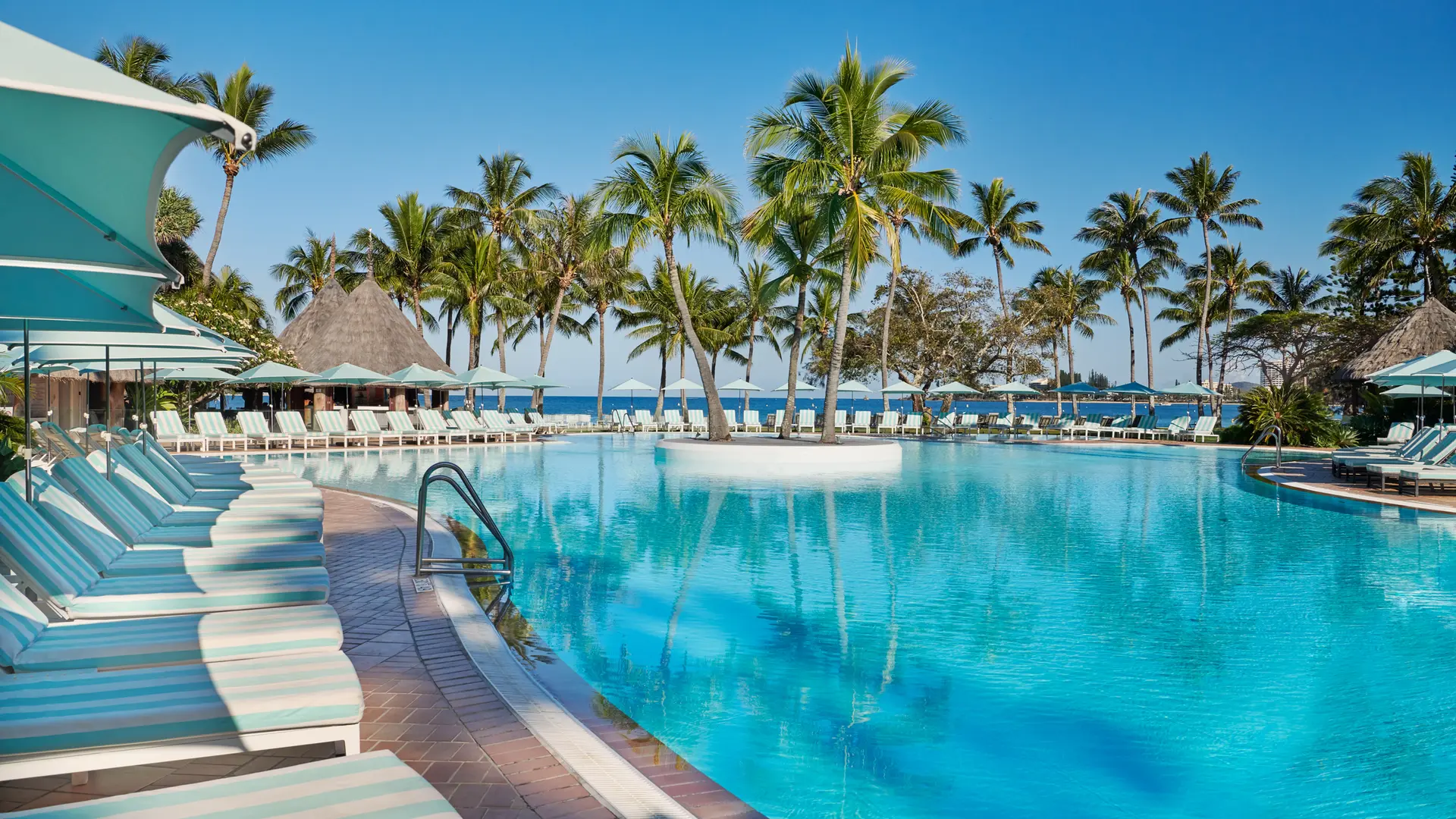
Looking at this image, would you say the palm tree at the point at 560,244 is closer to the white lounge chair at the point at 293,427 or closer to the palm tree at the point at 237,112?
the palm tree at the point at 237,112

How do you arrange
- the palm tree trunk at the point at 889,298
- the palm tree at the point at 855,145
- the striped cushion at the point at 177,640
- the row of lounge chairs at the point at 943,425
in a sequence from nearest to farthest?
the striped cushion at the point at 177,640, the palm tree trunk at the point at 889,298, the palm tree at the point at 855,145, the row of lounge chairs at the point at 943,425

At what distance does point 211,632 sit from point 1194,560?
330 inches

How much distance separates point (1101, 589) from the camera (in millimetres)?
7250

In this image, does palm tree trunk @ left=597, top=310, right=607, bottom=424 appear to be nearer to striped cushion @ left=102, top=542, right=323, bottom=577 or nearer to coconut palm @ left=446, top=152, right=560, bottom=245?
coconut palm @ left=446, top=152, right=560, bottom=245

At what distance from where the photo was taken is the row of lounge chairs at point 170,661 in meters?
2.28

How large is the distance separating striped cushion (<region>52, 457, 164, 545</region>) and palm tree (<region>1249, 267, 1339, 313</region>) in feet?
166

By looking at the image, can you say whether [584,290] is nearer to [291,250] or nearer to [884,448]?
[291,250]

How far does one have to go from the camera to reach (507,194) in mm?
37281

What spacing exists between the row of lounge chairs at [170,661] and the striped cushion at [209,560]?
1 cm

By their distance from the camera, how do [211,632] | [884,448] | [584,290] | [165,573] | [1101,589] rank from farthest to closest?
1. [584,290]
2. [884,448]
3. [1101,589]
4. [165,573]
5. [211,632]

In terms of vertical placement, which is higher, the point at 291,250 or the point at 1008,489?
the point at 291,250

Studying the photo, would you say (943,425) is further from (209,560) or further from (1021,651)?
(209,560)

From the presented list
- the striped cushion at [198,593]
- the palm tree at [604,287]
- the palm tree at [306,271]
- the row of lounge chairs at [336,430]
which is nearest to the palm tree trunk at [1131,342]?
the palm tree at [604,287]

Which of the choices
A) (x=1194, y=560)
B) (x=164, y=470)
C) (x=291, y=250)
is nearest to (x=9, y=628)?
(x=164, y=470)
